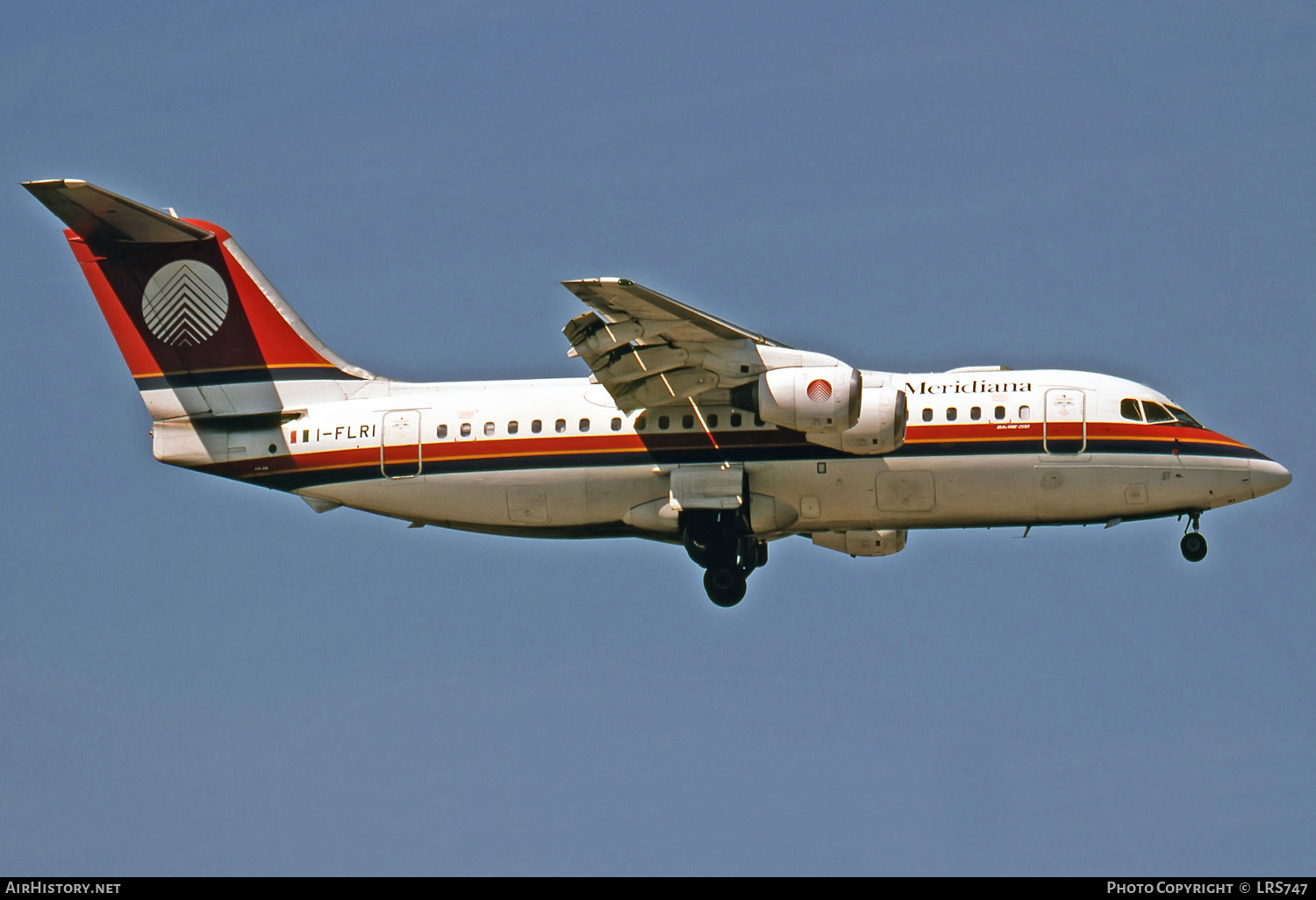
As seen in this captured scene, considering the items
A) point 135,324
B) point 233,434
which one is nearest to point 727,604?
point 233,434

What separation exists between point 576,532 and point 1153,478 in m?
7.53

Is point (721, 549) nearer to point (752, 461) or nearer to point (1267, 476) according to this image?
point (752, 461)

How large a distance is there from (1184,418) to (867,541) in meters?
4.79

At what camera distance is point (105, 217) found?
1139 inches

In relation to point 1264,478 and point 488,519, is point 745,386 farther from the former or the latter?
point 1264,478

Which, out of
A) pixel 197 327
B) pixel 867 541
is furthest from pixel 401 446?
pixel 867 541

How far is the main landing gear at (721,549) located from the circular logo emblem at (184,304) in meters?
7.29

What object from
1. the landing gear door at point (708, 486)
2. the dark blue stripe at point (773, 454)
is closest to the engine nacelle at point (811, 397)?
the dark blue stripe at point (773, 454)

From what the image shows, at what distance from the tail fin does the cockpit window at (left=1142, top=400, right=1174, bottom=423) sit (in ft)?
34.6

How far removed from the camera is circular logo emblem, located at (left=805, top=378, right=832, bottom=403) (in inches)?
1053

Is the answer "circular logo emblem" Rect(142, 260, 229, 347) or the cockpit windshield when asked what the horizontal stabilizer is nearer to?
"circular logo emblem" Rect(142, 260, 229, 347)

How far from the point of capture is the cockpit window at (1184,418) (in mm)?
28109

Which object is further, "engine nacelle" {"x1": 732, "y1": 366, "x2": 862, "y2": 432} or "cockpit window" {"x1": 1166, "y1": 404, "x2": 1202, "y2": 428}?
"cockpit window" {"x1": 1166, "y1": 404, "x2": 1202, "y2": 428}

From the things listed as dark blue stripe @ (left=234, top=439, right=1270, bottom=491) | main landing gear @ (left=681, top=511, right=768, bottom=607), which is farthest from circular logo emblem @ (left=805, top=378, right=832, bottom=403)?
main landing gear @ (left=681, top=511, right=768, bottom=607)
